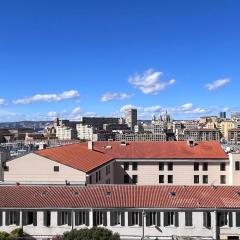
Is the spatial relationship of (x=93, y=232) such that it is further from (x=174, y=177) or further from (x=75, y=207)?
(x=174, y=177)

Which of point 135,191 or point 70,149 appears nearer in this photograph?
point 135,191

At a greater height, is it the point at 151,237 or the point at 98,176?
the point at 98,176

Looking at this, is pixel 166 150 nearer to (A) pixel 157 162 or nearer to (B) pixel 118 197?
(A) pixel 157 162

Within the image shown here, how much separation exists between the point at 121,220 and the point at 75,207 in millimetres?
3962

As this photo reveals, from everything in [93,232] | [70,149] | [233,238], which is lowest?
[233,238]

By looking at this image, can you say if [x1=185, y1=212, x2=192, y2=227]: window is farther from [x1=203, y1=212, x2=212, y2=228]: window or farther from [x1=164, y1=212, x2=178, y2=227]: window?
[x1=203, y1=212, x2=212, y2=228]: window

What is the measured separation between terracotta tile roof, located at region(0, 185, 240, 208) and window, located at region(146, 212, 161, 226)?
2.23 feet

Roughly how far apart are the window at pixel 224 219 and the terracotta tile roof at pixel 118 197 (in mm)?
729

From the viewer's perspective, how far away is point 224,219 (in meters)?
40.7

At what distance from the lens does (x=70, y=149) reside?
62.2m

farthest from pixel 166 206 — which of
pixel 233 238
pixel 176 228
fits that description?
pixel 233 238

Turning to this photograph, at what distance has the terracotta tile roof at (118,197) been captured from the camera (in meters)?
41.0

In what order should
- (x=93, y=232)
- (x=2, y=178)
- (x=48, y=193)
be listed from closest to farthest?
(x=93, y=232) → (x=48, y=193) → (x=2, y=178)

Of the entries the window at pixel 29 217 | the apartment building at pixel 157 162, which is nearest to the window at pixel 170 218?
the window at pixel 29 217
